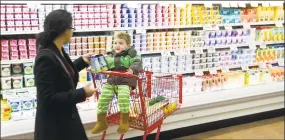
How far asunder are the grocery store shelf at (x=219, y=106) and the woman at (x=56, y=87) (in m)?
1.27

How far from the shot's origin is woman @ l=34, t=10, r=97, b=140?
2.08m

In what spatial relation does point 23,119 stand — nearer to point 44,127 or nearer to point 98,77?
point 98,77

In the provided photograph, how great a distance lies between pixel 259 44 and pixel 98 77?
2.74m

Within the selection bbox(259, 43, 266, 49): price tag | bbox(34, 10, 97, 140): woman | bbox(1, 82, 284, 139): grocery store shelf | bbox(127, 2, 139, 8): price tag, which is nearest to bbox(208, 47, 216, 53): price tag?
bbox(1, 82, 284, 139): grocery store shelf

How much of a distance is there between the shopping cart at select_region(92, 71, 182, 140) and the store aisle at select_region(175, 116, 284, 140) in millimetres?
1355

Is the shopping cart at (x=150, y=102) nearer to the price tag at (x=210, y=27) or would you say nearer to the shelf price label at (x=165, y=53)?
the shelf price label at (x=165, y=53)

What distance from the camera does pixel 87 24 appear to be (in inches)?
143

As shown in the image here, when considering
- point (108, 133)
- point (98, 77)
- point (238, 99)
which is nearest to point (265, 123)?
point (238, 99)

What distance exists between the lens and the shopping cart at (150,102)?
9.54 ft

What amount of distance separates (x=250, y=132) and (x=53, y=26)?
3.44 m

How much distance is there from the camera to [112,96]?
9.94ft

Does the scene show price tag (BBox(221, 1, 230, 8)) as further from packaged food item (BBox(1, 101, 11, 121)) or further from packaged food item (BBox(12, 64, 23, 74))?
packaged food item (BBox(1, 101, 11, 121))

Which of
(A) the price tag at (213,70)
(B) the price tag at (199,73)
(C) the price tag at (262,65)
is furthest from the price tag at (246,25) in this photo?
(B) the price tag at (199,73)

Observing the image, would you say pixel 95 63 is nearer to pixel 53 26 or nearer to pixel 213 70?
pixel 53 26
